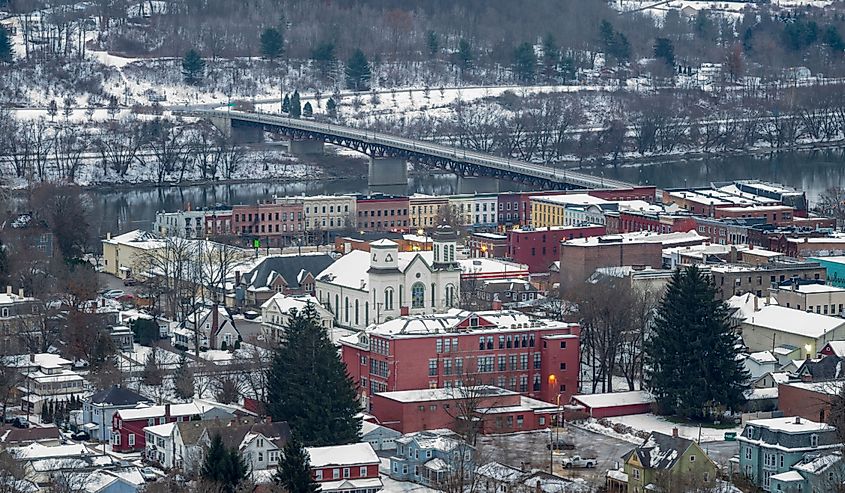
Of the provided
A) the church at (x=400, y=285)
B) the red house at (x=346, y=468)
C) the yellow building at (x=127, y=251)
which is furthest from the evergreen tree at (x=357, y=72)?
the red house at (x=346, y=468)

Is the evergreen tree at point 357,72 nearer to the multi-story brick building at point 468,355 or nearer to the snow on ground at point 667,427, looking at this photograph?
the multi-story brick building at point 468,355

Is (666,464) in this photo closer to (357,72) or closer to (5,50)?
(5,50)

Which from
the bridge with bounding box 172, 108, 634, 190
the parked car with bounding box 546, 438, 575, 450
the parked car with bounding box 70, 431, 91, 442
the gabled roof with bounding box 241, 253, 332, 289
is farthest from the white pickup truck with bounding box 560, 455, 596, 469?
the bridge with bounding box 172, 108, 634, 190

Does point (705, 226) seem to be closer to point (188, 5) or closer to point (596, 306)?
point (596, 306)

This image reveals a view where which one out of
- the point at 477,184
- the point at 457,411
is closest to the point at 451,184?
the point at 477,184

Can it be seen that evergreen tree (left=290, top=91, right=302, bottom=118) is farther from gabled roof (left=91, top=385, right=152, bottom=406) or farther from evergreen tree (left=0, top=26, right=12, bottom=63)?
gabled roof (left=91, top=385, right=152, bottom=406)

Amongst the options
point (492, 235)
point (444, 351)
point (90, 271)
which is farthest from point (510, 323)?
point (492, 235)
